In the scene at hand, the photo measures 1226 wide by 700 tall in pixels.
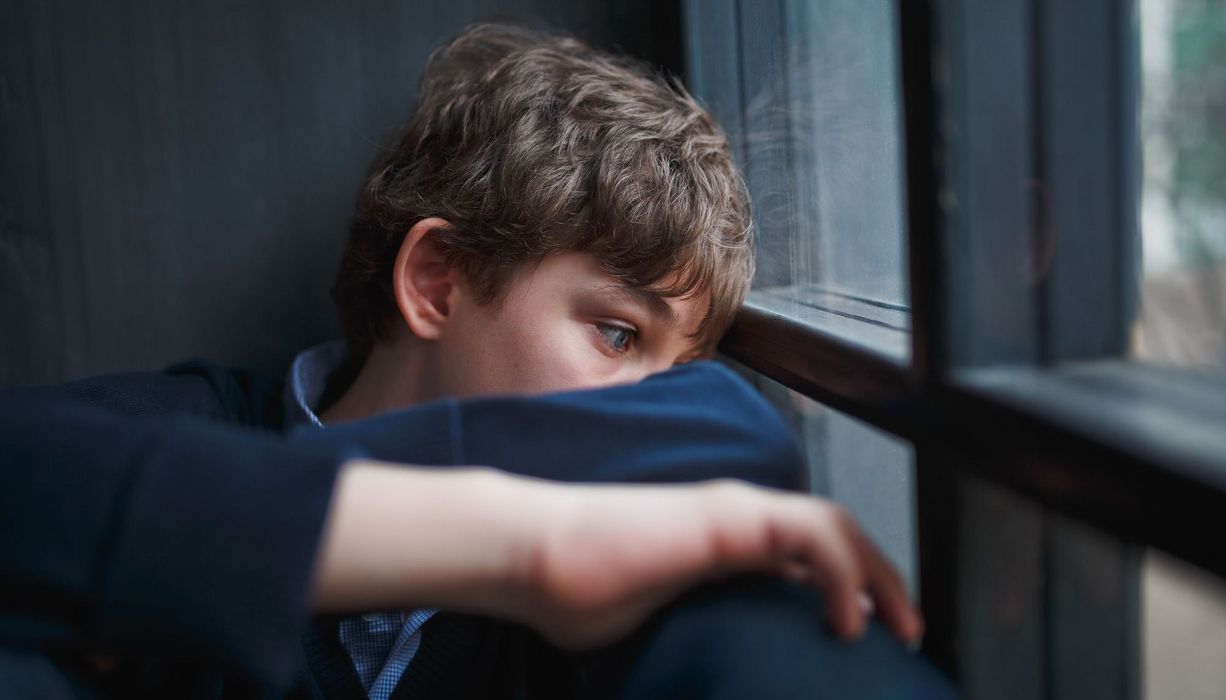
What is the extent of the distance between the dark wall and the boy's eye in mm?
438

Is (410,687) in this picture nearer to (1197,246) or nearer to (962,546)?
(962,546)

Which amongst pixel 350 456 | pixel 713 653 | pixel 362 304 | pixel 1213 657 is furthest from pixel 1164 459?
pixel 362 304

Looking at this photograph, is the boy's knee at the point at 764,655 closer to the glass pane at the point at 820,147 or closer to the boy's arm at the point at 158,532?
the boy's arm at the point at 158,532

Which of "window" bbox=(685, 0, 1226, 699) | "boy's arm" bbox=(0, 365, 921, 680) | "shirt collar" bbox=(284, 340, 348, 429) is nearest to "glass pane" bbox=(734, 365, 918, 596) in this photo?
"window" bbox=(685, 0, 1226, 699)

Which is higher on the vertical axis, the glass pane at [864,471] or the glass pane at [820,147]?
the glass pane at [820,147]

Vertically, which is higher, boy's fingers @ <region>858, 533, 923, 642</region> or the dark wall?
the dark wall

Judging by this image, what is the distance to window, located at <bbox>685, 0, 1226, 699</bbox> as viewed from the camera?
1.54ft

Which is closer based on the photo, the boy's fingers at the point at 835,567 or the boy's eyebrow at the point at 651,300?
the boy's fingers at the point at 835,567

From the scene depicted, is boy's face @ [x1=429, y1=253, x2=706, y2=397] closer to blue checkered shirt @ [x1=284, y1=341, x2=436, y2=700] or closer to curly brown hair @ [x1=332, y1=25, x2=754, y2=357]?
curly brown hair @ [x1=332, y1=25, x2=754, y2=357]

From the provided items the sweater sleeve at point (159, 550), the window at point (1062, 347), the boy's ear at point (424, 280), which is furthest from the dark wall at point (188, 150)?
the sweater sleeve at point (159, 550)

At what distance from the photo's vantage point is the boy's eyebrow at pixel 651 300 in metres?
1.02

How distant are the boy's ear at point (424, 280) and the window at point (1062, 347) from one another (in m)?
0.51

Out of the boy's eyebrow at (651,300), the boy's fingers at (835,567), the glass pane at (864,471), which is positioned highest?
the boy's eyebrow at (651,300)

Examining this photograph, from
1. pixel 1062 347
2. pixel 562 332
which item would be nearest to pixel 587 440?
pixel 1062 347
